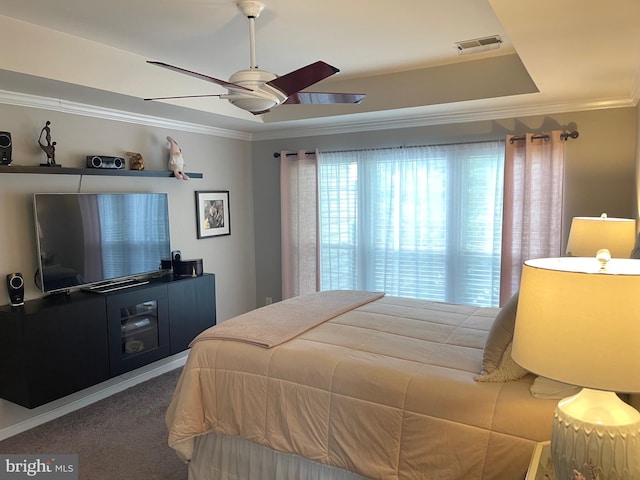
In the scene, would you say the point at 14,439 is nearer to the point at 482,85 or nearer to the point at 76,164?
the point at 76,164

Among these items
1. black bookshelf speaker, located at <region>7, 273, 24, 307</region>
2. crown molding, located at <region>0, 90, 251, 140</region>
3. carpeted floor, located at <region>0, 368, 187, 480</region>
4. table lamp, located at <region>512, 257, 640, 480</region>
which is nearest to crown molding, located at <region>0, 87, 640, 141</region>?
crown molding, located at <region>0, 90, 251, 140</region>

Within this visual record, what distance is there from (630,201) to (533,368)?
128 inches

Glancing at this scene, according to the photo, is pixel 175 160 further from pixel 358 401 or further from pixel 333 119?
pixel 358 401

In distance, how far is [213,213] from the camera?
4934mm

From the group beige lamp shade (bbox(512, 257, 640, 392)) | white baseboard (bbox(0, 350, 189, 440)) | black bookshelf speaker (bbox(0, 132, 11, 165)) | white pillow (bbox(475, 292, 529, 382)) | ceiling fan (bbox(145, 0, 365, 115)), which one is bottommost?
white baseboard (bbox(0, 350, 189, 440))

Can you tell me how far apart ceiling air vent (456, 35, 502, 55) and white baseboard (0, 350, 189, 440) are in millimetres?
3675

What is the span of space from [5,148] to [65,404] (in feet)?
6.23

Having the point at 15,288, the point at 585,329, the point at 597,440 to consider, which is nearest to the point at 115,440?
the point at 15,288

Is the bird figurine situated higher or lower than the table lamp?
higher

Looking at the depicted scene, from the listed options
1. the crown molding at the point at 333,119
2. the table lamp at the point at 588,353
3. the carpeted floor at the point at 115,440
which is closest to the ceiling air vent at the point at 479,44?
the crown molding at the point at 333,119

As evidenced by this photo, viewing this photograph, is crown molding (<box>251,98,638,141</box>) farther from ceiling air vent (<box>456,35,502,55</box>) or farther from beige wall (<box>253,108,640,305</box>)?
ceiling air vent (<box>456,35,502,55</box>)

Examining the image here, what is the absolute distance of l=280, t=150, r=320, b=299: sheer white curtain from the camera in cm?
503

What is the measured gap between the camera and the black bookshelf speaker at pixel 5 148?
3.01 m

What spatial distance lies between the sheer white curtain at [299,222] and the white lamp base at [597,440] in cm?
385
